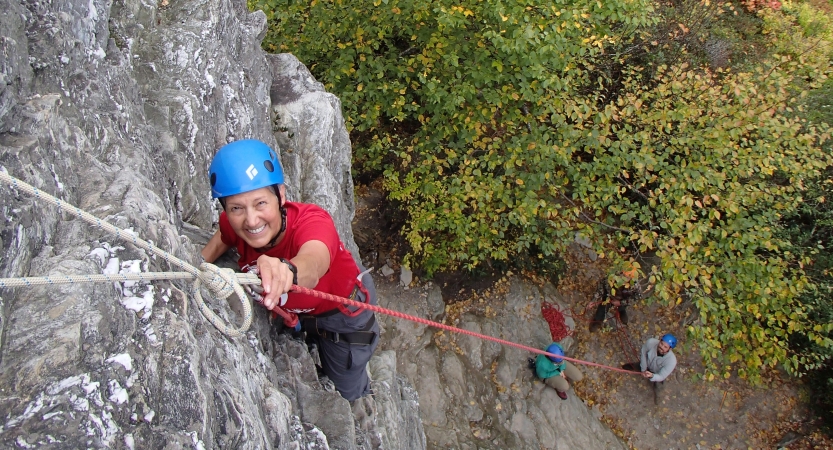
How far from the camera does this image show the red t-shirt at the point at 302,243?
301cm

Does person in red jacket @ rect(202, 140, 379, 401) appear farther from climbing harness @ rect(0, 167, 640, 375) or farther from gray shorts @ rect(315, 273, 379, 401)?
gray shorts @ rect(315, 273, 379, 401)

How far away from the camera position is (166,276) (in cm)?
220

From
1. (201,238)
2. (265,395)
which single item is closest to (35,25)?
(201,238)

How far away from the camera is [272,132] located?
5723mm

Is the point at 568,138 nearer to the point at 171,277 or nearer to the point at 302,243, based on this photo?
the point at 302,243

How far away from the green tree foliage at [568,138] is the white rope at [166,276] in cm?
519

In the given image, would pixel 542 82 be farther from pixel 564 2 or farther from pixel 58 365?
pixel 58 365

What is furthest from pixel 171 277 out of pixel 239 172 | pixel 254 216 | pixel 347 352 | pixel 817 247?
pixel 817 247

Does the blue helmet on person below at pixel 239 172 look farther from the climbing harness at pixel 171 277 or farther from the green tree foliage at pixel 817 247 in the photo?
the green tree foliage at pixel 817 247

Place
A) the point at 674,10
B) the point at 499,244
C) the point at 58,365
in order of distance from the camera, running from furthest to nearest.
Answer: the point at 674,10 < the point at 499,244 < the point at 58,365

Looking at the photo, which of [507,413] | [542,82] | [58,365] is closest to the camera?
[58,365]

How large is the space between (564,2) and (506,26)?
2.67ft

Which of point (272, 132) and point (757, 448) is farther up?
point (272, 132)

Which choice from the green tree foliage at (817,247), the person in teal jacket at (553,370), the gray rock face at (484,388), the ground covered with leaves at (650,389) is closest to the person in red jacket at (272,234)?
the gray rock face at (484,388)
